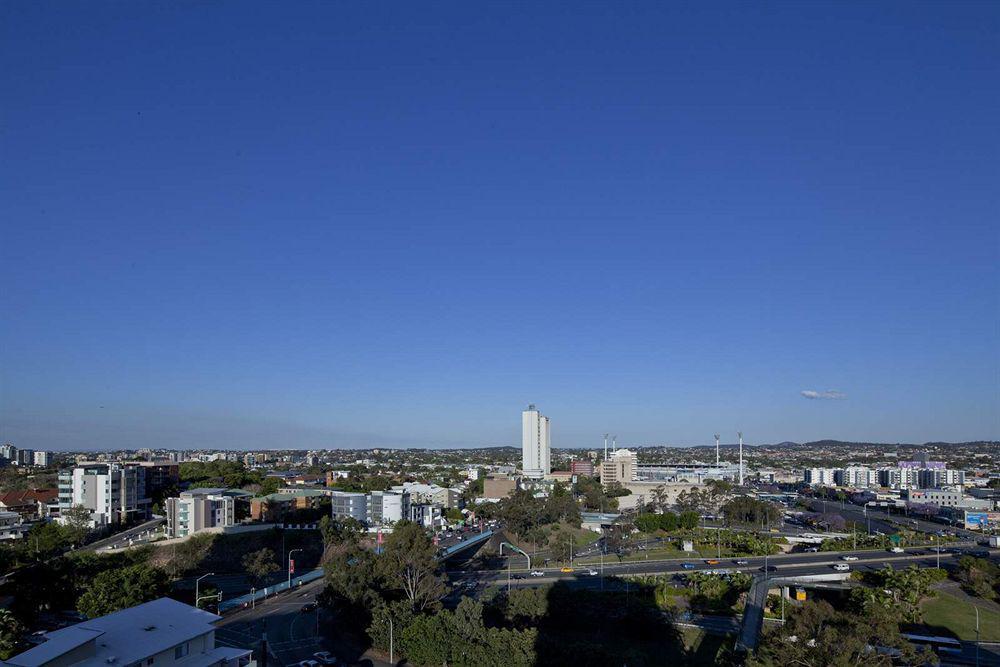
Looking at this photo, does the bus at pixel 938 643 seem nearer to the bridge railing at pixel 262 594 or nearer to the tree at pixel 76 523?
the bridge railing at pixel 262 594

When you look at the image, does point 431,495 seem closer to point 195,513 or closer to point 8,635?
point 195,513

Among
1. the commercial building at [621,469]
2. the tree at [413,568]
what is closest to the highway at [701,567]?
the tree at [413,568]

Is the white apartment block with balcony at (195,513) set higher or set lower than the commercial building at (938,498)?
higher

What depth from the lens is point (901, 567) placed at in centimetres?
4362

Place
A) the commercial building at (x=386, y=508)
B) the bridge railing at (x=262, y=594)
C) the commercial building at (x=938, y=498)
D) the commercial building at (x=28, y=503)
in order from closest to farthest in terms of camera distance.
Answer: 1. the bridge railing at (x=262, y=594)
2. the commercial building at (x=28, y=503)
3. the commercial building at (x=386, y=508)
4. the commercial building at (x=938, y=498)

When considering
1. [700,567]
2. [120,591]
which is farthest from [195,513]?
[700,567]

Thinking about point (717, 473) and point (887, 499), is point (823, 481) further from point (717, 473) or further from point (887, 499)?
point (887, 499)

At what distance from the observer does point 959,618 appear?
3269 centimetres

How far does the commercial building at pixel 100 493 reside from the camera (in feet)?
185

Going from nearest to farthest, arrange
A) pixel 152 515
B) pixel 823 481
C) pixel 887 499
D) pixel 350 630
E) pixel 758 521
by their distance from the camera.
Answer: pixel 350 630 < pixel 152 515 < pixel 758 521 < pixel 887 499 < pixel 823 481

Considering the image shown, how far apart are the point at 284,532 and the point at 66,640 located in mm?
36558

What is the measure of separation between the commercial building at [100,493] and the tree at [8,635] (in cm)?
3725

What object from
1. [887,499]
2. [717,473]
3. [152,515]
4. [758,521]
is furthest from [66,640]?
[717,473]

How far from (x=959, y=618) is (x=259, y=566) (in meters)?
35.5
